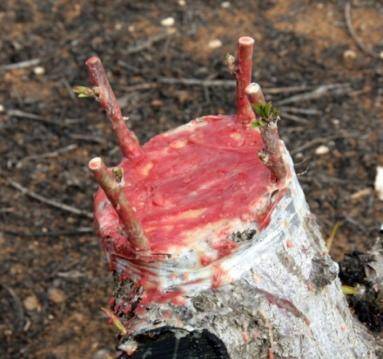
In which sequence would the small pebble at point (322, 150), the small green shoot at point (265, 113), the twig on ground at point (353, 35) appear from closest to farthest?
1. the small green shoot at point (265, 113)
2. the small pebble at point (322, 150)
3. the twig on ground at point (353, 35)

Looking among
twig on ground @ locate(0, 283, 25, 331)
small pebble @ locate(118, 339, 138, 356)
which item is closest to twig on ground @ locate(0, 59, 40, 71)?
twig on ground @ locate(0, 283, 25, 331)

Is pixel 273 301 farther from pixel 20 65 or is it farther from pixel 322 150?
pixel 20 65

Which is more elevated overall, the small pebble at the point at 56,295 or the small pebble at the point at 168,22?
the small pebble at the point at 168,22

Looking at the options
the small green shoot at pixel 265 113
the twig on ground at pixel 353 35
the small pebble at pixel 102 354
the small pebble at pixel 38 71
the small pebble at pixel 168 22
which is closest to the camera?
the small green shoot at pixel 265 113

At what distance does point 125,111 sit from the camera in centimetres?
346

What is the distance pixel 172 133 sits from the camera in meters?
1.51

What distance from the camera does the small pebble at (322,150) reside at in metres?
3.18

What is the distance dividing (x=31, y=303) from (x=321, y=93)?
1676 millimetres

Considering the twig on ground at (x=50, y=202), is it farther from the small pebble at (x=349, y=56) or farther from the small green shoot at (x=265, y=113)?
the small green shoot at (x=265, y=113)

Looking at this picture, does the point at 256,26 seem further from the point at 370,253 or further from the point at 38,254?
the point at 370,253

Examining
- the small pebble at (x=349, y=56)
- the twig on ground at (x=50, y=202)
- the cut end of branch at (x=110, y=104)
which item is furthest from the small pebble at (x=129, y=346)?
the small pebble at (x=349, y=56)

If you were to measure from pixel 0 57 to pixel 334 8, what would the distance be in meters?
1.83

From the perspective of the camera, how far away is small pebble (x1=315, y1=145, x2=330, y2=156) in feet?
10.4

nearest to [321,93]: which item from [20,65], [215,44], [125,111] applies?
[215,44]
